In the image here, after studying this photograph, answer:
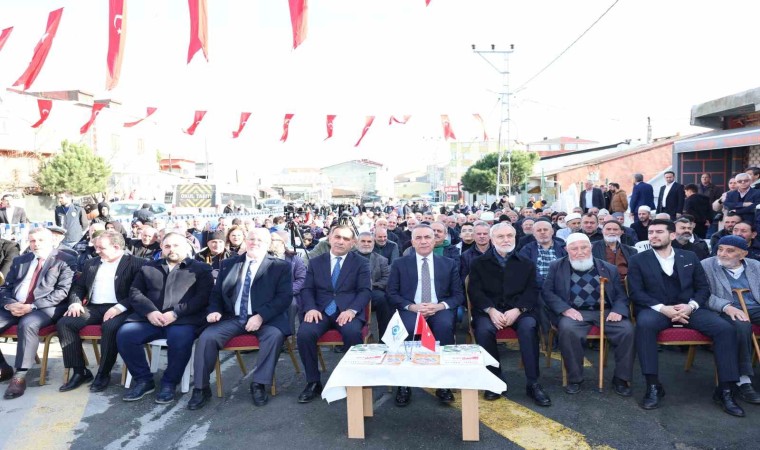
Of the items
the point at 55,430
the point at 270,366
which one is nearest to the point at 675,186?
the point at 270,366

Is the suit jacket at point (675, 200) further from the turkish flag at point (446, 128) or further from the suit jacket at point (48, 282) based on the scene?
the turkish flag at point (446, 128)

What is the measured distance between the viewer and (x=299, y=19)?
6207 millimetres

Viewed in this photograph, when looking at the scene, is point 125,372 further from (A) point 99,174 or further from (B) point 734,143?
(A) point 99,174

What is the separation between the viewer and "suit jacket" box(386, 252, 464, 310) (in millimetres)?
4969

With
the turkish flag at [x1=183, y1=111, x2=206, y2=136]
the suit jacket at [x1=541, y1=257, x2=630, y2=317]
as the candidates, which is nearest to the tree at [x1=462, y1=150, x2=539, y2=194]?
the turkish flag at [x1=183, y1=111, x2=206, y2=136]

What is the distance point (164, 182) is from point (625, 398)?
3958 cm

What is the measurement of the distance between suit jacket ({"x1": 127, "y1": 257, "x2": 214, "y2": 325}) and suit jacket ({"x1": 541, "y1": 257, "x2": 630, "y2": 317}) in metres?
3.11

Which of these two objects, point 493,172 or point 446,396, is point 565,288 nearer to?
point 446,396

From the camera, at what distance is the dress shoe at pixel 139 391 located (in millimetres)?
4418

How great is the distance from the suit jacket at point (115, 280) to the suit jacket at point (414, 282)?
246 centimetres

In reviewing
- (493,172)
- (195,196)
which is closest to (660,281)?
(195,196)

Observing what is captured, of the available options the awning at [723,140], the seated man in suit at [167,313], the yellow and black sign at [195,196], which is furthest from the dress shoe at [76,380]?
the yellow and black sign at [195,196]

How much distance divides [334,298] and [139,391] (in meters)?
1.82

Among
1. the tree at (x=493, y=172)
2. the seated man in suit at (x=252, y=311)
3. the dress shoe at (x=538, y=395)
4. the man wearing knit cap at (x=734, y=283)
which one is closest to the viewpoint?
the dress shoe at (x=538, y=395)
